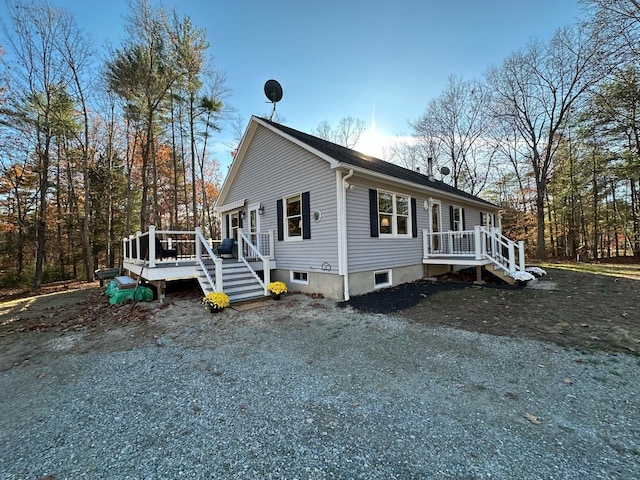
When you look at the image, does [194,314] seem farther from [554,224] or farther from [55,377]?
[554,224]

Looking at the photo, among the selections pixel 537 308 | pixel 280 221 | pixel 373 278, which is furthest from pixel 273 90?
pixel 537 308

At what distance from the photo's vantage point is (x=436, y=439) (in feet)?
7.10

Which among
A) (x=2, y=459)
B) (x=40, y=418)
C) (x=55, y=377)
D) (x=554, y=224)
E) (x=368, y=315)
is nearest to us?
Answer: (x=2, y=459)

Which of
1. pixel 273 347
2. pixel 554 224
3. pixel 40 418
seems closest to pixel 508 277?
pixel 273 347

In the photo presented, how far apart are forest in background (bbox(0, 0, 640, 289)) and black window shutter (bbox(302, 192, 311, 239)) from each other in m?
9.44

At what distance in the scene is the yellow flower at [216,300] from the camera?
6.26 metres

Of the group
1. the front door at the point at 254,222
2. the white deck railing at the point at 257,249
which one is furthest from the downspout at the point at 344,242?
the front door at the point at 254,222

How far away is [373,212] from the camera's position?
788 cm

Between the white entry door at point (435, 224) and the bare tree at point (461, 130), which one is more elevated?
the bare tree at point (461, 130)

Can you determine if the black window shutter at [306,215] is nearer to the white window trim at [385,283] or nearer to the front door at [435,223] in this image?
the white window trim at [385,283]

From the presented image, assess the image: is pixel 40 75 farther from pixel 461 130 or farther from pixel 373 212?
pixel 461 130

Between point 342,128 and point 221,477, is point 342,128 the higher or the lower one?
the higher one

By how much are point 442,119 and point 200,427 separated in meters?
24.8

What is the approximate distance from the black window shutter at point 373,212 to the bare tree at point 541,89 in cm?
1418
